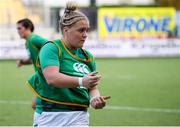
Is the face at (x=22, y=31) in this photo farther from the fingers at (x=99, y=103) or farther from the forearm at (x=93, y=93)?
the fingers at (x=99, y=103)

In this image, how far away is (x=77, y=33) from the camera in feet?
17.0

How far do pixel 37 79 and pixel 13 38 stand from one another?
2638 centimetres

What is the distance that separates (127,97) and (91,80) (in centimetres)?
922

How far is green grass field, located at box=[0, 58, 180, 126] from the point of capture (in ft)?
35.0

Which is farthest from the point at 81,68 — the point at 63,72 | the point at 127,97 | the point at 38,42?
the point at 127,97

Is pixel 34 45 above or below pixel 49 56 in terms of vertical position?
below

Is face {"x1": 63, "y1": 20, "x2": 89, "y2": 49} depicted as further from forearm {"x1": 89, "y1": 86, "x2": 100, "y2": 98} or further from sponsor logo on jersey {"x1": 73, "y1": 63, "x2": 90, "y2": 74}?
forearm {"x1": 89, "y1": 86, "x2": 100, "y2": 98}

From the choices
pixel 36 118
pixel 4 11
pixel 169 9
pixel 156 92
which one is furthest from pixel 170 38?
pixel 36 118

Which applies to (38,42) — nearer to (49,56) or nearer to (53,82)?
(49,56)

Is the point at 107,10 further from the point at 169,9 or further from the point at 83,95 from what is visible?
the point at 83,95

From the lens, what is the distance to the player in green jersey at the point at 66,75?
5094mm

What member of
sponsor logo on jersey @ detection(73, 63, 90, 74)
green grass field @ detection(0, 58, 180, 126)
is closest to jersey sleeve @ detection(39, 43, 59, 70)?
sponsor logo on jersey @ detection(73, 63, 90, 74)

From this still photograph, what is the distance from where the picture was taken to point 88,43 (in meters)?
30.2

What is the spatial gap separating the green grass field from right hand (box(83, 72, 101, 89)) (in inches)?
211
